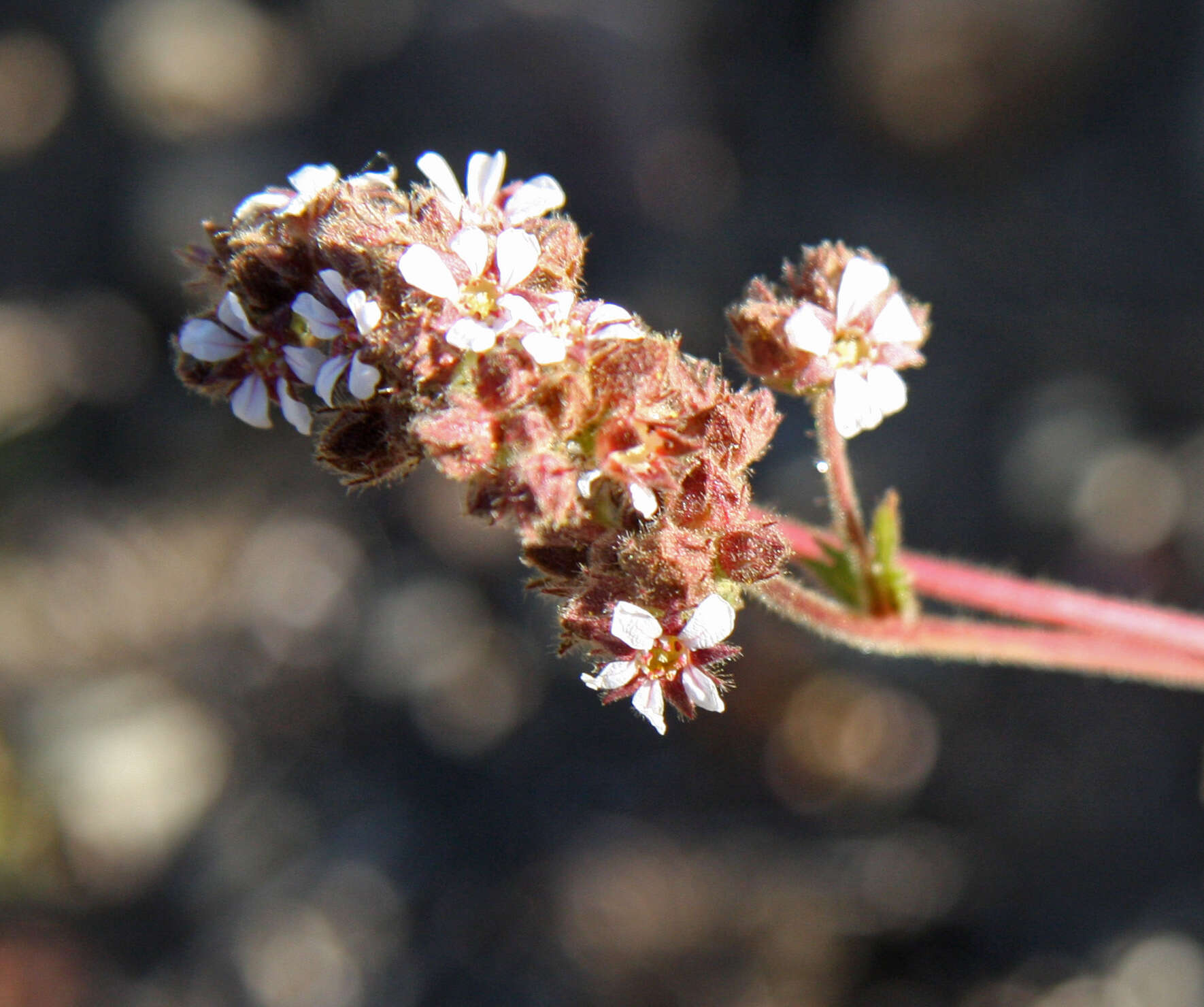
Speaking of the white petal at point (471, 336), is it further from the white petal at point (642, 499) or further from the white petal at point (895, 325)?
the white petal at point (895, 325)

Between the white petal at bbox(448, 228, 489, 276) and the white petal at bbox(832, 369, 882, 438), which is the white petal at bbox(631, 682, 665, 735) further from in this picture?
the white petal at bbox(448, 228, 489, 276)

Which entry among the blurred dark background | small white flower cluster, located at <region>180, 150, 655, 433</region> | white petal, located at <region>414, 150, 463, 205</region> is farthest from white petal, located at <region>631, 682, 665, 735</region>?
Result: the blurred dark background

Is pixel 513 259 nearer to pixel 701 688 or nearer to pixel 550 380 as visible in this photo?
pixel 550 380

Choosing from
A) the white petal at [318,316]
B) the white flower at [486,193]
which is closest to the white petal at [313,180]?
the white flower at [486,193]

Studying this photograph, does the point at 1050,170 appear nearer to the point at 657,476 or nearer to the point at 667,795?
the point at 667,795

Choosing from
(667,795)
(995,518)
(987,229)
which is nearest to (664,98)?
(987,229)

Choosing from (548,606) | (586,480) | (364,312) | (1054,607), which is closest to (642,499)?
(586,480)
